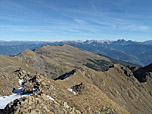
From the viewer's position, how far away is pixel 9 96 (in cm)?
3112

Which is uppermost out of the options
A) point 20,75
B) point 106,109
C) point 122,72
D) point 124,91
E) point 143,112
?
point 20,75

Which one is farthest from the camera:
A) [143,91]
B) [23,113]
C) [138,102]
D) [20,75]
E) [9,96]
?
[143,91]

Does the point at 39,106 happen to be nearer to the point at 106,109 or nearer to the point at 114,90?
the point at 106,109

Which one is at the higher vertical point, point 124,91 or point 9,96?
point 9,96

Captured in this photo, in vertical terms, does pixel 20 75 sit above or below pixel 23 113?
below

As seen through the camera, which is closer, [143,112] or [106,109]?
[106,109]

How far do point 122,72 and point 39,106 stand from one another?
14301 cm

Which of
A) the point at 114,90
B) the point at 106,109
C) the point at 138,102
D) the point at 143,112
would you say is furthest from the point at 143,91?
the point at 106,109

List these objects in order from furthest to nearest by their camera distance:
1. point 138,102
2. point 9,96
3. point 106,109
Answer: point 138,102, point 106,109, point 9,96

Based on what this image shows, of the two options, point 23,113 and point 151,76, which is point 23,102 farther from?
point 151,76

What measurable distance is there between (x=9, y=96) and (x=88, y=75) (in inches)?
3255

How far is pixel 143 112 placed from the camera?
4173 inches

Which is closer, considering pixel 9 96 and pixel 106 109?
pixel 9 96

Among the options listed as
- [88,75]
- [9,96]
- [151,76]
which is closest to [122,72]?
[151,76]
